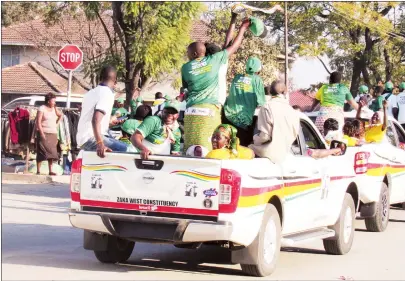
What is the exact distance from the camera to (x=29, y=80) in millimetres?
55000

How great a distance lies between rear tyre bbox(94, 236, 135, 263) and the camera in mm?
9820

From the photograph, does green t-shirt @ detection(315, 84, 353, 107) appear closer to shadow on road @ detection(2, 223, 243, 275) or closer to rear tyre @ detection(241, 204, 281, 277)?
shadow on road @ detection(2, 223, 243, 275)

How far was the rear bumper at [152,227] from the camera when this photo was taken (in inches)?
339

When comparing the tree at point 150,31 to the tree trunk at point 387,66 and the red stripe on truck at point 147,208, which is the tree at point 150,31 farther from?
the tree trunk at point 387,66

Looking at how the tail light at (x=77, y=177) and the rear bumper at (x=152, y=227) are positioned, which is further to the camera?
the tail light at (x=77, y=177)

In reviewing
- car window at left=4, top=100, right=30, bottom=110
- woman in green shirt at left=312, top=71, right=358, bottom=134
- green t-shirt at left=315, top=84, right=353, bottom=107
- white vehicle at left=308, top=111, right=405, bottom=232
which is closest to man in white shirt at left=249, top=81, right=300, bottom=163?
white vehicle at left=308, top=111, right=405, bottom=232

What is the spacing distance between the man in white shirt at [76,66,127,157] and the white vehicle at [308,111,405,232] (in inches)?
128

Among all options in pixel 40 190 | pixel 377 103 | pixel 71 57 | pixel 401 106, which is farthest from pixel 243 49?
pixel 40 190

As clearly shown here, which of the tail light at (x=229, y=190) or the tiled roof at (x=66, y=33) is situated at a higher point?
the tiled roof at (x=66, y=33)

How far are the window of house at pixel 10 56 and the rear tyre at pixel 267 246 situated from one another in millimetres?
49526

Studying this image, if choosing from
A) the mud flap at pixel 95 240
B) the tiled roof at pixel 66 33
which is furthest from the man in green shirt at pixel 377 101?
the tiled roof at pixel 66 33

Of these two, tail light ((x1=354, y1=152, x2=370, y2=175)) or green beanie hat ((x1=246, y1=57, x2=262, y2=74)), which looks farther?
tail light ((x1=354, y1=152, x2=370, y2=175))

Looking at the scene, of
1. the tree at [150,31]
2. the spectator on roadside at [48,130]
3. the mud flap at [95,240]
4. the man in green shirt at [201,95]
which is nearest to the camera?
the mud flap at [95,240]

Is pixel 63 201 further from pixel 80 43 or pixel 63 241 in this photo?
pixel 80 43
